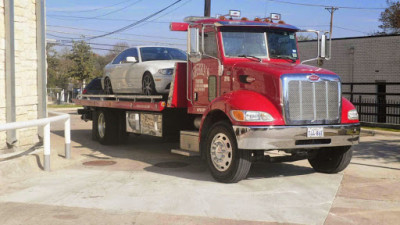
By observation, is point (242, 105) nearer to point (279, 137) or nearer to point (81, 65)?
point (279, 137)

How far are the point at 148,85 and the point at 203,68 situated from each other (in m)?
2.37

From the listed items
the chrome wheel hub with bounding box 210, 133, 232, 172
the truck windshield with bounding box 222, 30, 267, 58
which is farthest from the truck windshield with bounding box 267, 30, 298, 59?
the chrome wheel hub with bounding box 210, 133, 232, 172

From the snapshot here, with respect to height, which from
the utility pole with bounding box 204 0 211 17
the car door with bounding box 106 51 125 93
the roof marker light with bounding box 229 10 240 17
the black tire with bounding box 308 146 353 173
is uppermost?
the utility pole with bounding box 204 0 211 17

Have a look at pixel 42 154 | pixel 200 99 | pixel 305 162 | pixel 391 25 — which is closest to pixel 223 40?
pixel 200 99

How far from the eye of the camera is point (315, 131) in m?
7.55

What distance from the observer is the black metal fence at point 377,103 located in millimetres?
18806

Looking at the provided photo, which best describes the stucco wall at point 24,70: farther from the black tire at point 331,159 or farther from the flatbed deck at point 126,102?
the black tire at point 331,159

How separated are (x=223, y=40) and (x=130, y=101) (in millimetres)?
3720

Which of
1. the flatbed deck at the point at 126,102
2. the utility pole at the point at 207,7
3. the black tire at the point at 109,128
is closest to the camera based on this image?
the flatbed deck at the point at 126,102

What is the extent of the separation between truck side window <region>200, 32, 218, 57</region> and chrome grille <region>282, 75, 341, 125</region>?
1723 mm

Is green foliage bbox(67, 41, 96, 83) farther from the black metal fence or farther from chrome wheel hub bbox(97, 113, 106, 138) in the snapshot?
chrome wheel hub bbox(97, 113, 106, 138)

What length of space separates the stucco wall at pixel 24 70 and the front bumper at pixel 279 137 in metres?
4.53

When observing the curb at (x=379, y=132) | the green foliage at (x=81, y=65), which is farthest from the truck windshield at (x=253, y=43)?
the green foliage at (x=81, y=65)

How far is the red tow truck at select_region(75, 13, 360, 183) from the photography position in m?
7.44
